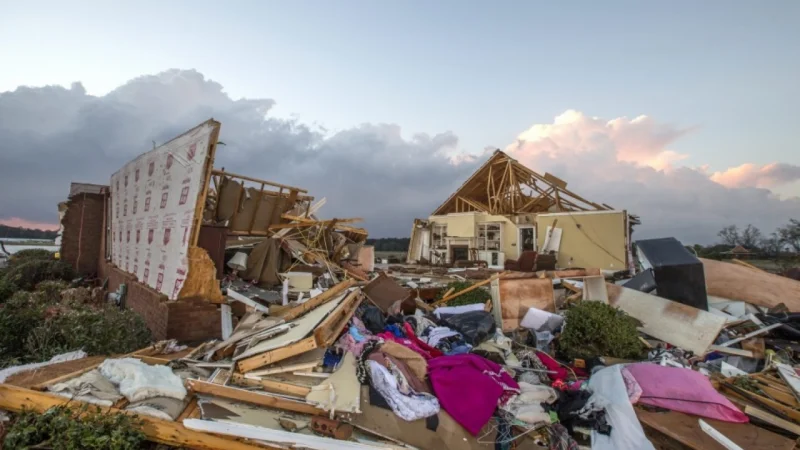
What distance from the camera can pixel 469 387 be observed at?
4.38 meters

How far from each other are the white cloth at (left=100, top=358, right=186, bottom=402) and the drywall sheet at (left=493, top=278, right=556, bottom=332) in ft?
18.2

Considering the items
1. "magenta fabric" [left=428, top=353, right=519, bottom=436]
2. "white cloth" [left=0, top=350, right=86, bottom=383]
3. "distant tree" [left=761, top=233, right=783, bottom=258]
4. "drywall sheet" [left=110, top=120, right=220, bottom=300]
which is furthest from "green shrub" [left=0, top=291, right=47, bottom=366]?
"distant tree" [left=761, top=233, right=783, bottom=258]

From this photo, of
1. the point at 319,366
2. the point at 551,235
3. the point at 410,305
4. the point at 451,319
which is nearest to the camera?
the point at 319,366

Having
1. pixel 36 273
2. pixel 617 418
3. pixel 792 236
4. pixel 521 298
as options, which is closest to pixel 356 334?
pixel 617 418

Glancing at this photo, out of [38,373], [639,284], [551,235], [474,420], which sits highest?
[551,235]

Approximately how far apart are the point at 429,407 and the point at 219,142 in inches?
201

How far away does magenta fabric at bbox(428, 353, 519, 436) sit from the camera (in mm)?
4070

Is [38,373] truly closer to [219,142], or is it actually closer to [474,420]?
[219,142]

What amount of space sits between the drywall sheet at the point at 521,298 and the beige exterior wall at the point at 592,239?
953 cm

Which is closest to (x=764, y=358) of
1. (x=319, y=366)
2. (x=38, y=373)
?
(x=319, y=366)

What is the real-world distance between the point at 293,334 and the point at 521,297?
4834 mm

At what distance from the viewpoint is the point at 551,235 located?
56.6 ft

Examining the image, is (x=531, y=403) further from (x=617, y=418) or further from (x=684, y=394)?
(x=684, y=394)

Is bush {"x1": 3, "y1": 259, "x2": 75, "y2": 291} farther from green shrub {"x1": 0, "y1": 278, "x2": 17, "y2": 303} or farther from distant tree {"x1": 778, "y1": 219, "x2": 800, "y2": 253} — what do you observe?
distant tree {"x1": 778, "y1": 219, "x2": 800, "y2": 253}
